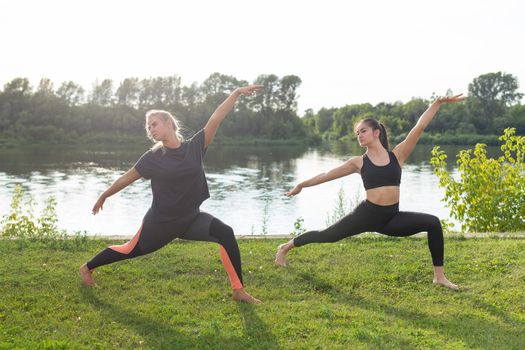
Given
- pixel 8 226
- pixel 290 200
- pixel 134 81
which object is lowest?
pixel 290 200

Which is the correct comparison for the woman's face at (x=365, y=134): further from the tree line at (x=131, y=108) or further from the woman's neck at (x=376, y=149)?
the tree line at (x=131, y=108)

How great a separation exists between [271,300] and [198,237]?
0.95 metres

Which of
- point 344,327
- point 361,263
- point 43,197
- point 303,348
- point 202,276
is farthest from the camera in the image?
point 43,197

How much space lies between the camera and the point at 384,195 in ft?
19.8

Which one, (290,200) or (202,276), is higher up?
(202,276)

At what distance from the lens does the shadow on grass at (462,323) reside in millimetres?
4727

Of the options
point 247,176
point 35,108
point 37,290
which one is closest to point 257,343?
point 37,290

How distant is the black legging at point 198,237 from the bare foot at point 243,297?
0.16 ft

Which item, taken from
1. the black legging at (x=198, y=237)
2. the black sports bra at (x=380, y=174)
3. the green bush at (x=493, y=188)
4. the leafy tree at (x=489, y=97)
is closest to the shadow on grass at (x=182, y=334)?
the black legging at (x=198, y=237)

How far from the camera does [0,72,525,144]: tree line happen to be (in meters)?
87.1

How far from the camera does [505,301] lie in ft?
18.7

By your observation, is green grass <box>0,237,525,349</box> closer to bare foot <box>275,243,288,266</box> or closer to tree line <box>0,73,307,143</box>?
bare foot <box>275,243,288,266</box>

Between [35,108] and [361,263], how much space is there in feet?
291

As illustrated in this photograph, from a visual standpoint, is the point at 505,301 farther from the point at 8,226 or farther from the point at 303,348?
the point at 8,226
